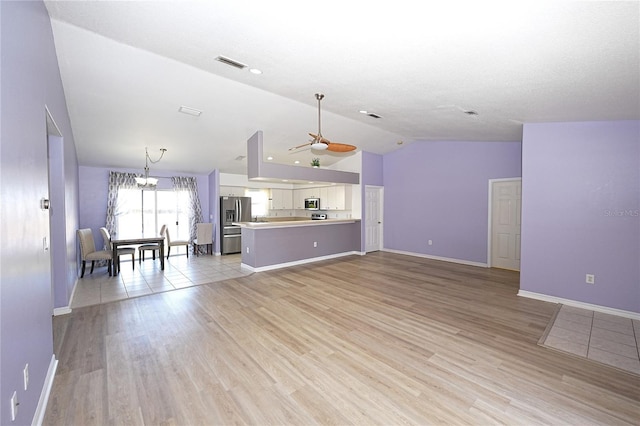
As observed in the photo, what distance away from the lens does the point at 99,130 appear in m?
4.84

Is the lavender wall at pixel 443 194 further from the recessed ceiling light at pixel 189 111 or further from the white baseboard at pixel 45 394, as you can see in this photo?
the white baseboard at pixel 45 394

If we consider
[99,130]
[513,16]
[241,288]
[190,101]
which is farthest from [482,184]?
[99,130]

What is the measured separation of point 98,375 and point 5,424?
1103 mm

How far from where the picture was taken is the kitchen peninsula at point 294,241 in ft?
19.0

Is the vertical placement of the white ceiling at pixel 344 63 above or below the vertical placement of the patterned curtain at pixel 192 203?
above

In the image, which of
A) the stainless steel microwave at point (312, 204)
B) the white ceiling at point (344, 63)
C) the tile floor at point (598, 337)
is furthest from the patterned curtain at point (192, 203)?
the tile floor at point (598, 337)

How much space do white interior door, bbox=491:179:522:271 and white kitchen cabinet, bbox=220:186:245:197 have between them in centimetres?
677

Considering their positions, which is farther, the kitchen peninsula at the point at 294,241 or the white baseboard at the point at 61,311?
the kitchen peninsula at the point at 294,241

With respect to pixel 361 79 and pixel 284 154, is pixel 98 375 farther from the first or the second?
pixel 284 154

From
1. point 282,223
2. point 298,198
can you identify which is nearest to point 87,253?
point 282,223

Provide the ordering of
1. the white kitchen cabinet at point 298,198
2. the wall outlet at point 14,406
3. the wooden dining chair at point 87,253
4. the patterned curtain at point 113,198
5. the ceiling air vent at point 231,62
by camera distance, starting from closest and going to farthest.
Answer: the wall outlet at point 14,406 < the ceiling air vent at point 231,62 < the wooden dining chair at point 87,253 < the patterned curtain at point 113,198 < the white kitchen cabinet at point 298,198

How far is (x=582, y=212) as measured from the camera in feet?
12.4

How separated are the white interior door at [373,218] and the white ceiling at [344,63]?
2.90 m

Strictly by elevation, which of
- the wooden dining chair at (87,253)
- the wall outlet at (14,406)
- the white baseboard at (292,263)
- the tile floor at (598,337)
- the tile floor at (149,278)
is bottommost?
the tile floor at (598,337)
